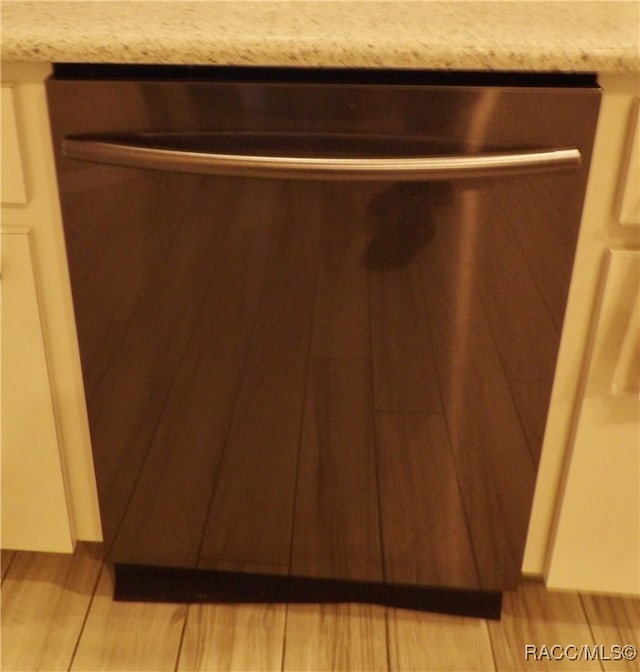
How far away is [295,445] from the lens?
3.68 feet

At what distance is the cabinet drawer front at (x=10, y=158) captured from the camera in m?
0.95

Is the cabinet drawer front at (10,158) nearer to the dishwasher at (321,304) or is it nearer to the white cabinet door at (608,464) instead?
the dishwasher at (321,304)

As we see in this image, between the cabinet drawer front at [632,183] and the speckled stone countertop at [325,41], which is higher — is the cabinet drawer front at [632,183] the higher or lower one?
the lower one

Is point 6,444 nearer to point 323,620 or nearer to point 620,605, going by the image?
point 323,620

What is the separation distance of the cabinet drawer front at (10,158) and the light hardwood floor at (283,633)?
28.7 inches

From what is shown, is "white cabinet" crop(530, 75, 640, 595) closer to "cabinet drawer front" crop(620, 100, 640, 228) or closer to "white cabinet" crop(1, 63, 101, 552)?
"cabinet drawer front" crop(620, 100, 640, 228)

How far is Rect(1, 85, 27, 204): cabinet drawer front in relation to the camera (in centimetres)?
95

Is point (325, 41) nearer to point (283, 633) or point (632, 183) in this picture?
point (632, 183)

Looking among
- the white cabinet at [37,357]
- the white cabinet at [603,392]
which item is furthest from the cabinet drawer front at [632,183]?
the white cabinet at [37,357]

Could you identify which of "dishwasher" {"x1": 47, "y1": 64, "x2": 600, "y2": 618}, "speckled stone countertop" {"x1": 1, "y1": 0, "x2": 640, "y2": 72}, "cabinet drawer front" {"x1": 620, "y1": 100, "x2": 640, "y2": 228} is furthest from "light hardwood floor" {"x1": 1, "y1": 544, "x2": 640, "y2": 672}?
"speckled stone countertop" {"x1": 1, "y1": 0, "x2": 640, "y2": 72}

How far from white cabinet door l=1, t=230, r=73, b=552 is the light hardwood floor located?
0.14 metres

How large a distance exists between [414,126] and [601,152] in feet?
0.76

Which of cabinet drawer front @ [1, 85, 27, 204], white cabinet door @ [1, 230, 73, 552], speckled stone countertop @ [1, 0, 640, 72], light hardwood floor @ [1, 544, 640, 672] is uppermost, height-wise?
speckled stone countertop @ [1, 0, 640, 72]

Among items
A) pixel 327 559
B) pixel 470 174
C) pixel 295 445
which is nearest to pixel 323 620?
pixel 327 559
